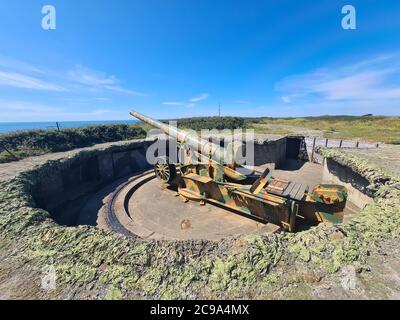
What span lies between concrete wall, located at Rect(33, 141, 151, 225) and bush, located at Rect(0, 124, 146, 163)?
1.90 m

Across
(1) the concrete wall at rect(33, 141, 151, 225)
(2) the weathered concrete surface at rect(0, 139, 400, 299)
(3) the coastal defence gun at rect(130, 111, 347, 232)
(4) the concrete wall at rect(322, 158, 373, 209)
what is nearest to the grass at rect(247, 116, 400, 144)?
(4) the concrete wall at rect(322, 158, 373, 209)

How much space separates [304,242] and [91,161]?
1051cm

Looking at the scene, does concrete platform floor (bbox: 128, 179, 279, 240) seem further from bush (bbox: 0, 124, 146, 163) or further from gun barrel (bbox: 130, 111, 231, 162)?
bush (bbox: 0, 124, 146, 163)

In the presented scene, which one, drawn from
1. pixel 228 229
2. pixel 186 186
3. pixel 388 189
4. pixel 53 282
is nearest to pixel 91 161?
pixel 186 186

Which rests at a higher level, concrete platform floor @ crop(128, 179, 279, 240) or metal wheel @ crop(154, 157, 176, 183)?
metal wheel @ crop(154, 157, 176, 183)

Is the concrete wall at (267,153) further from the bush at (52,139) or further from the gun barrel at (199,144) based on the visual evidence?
the bush at (52,139)

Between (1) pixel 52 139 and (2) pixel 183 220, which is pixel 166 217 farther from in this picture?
(1) pixel 52 139

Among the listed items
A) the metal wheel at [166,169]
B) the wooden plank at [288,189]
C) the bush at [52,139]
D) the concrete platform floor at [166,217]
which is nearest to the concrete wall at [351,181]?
the concrete platform floor at [166,217]

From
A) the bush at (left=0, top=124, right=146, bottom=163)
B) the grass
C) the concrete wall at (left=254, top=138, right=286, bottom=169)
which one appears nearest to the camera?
the bush at (left=0, top=124, right=146, bottom=163)

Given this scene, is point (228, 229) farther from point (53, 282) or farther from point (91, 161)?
A: point (91, 161)

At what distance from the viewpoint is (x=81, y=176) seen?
32.2 ft

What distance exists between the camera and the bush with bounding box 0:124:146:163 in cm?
943

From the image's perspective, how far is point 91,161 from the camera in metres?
10.2

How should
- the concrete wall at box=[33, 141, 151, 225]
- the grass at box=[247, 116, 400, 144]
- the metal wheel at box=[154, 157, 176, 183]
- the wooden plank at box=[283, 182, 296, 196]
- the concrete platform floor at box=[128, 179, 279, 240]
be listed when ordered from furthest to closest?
the grass at box=[247, 116, 400, 144] → the metal wheel at box=[154, 157, 176, 183] → the concrete wall at box=[33, 141, 151, 225] → the concrete platform floor at box=[128, 179, 279, 240] → the wooden plank at box=[283, 182, 296, 196]
